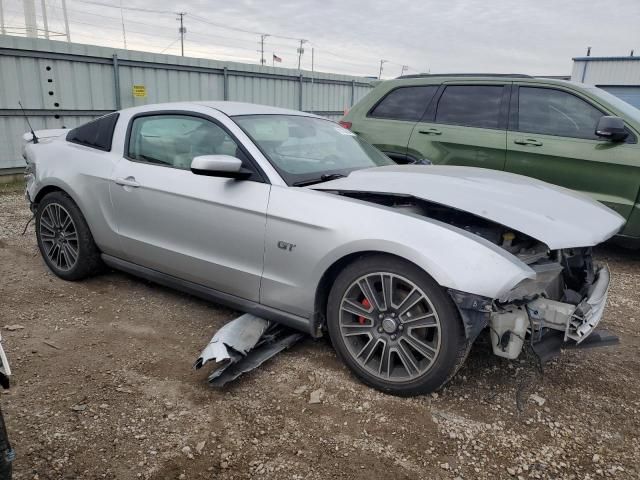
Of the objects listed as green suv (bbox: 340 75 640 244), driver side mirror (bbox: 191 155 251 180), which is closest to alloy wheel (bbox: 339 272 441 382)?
driver side mirror (bbox: 191 155 251 180)

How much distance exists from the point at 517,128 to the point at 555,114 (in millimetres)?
379

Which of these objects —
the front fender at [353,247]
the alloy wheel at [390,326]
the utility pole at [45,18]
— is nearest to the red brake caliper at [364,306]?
the alloy wheel at [390,326]

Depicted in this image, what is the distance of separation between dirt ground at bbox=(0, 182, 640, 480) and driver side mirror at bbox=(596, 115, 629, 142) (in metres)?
2.05

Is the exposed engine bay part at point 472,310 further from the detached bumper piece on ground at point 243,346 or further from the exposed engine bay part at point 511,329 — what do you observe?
the detached bumper piece on ground at point 243,346

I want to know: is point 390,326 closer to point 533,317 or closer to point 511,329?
point 511,329

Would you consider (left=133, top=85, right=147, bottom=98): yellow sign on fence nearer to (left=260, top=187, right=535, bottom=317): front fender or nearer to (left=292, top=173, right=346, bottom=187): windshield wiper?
(left=292, top=173, right=346, bottom=187): windshield wiper

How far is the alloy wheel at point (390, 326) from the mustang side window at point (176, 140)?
123 cm

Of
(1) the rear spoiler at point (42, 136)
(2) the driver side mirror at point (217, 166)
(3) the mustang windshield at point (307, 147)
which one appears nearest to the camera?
(2) the driver side mirror at point (217, 166)

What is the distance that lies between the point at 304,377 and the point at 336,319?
0.40m

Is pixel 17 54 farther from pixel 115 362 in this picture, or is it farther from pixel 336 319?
pixel 336 319

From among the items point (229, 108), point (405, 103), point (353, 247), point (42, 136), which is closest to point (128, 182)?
point (229, 108)

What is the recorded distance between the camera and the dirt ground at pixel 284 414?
2.24 m

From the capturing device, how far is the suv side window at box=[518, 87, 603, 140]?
500 cm

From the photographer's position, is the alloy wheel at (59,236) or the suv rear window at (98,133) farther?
the alloy wheel at (59,236)
